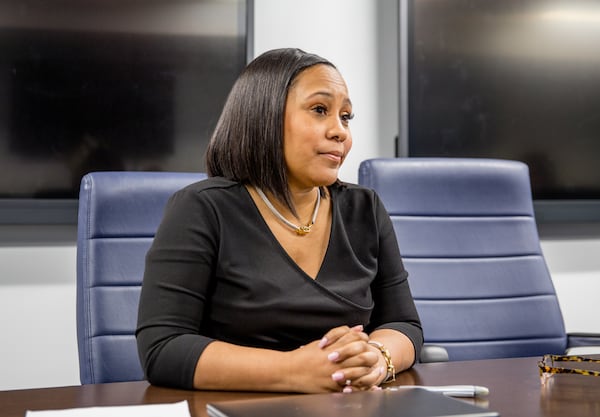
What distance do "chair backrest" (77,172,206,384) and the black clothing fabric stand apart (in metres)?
0.40

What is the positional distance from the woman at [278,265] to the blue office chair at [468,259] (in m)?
0.50

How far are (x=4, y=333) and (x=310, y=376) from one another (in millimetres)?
1378

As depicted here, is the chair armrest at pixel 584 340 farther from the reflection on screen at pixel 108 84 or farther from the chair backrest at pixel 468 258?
the reflection on screen at pixel 108 84

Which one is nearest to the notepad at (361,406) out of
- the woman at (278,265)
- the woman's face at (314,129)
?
the woman at (278,265)

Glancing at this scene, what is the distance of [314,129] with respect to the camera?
4.50 ft

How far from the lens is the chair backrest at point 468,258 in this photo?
199 centimetres

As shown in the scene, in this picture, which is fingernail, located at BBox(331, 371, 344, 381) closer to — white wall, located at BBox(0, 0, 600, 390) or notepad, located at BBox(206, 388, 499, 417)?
notepad, located at BBox(206, 388, 499, 417)

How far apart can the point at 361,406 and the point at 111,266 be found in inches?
37.7

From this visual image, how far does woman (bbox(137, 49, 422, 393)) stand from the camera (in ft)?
3.67

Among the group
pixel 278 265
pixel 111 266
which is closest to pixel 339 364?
pixel 278 265

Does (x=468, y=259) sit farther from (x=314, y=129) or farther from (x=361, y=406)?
(x=361, y=406)

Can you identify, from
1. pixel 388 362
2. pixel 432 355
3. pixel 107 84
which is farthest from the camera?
pixel 107 84

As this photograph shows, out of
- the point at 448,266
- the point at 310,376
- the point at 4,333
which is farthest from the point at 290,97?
the point at 4,333

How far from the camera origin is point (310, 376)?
1.09 meters
